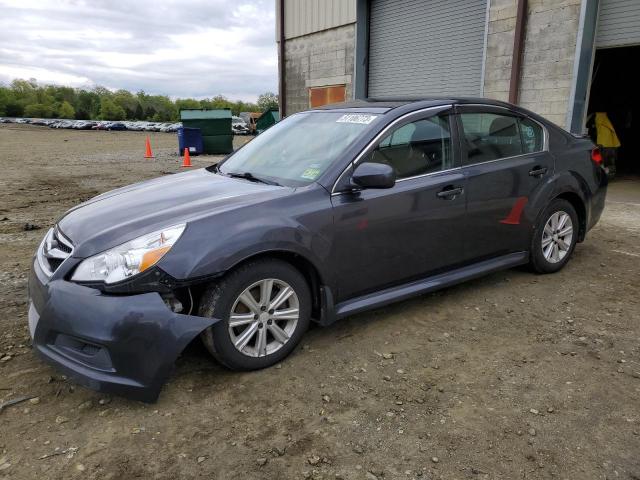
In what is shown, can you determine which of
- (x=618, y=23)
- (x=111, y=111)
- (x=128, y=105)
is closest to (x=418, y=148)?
(x=618, y=23)

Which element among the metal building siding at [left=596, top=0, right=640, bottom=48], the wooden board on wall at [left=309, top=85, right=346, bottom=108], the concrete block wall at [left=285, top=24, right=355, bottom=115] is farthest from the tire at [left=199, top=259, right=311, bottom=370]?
the wooden board on wall at [left=309, top=85, right=346, bottom=108]

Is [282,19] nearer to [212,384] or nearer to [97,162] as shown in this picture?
[97,162]

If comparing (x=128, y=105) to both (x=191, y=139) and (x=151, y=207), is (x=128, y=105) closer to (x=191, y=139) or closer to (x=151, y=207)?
(x=191, y=139)

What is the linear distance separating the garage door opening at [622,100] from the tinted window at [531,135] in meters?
9.76

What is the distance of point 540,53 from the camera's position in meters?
9.08

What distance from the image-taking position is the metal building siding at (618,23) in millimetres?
8016

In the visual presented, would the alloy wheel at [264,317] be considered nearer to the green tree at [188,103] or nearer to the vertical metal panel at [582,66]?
the vertical metal panel at [582,66]

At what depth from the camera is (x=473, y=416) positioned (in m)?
2.58

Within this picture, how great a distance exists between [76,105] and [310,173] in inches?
3749

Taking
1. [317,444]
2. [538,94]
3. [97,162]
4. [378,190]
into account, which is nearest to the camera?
[317,444]

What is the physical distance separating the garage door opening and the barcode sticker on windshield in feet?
36.7

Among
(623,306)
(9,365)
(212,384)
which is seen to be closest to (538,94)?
(623,306)

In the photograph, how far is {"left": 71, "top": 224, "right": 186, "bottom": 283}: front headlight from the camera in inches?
101

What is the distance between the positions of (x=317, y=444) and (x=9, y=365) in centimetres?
201
